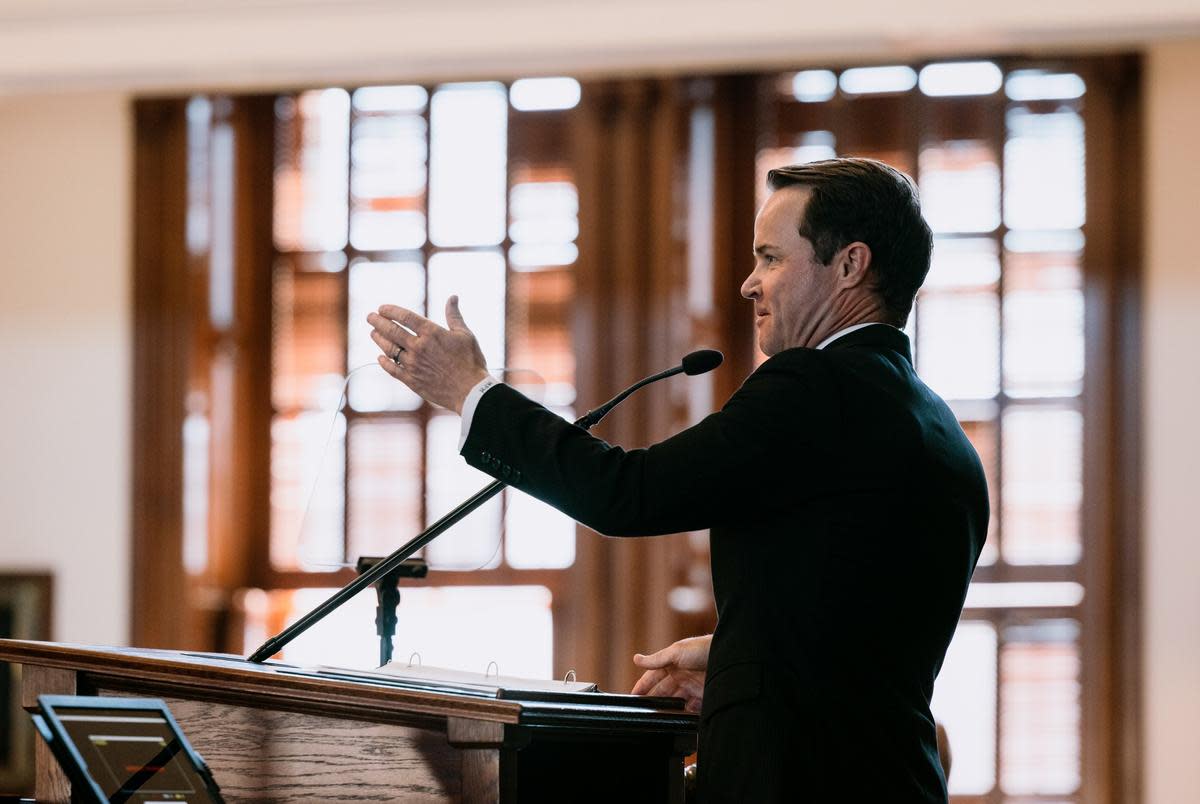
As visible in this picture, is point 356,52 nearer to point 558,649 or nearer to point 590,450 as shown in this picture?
point 558,649

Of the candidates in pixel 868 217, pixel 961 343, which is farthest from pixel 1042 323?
pixel 868 217

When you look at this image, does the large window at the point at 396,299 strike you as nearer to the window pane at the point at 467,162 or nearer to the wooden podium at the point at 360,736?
the window pane at the point at 467,162

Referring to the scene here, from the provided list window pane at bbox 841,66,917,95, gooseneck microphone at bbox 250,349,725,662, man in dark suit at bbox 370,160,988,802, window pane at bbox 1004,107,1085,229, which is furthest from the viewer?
window pane at bbox 841,66,917,95

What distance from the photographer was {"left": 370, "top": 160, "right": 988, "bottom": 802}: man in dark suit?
5.55 ft

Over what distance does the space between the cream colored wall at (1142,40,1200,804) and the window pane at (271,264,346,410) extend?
3046mm

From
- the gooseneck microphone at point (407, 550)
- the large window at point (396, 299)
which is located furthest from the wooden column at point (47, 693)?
the large window at point (396, 299)

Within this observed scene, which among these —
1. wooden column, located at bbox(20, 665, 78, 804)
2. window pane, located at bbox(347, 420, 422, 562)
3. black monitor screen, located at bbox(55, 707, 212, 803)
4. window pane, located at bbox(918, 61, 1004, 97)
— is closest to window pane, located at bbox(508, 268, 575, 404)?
window pane, located at bbox(347, 420, 422, 562)

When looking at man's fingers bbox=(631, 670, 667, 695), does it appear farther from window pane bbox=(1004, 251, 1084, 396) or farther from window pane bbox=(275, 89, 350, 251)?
window pane bbox=(275, 89, 350, 251)

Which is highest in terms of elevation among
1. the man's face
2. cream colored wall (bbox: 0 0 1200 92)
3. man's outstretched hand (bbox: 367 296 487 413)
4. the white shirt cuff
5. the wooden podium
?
cream colored wall (bbox: 0 0 1200 92)

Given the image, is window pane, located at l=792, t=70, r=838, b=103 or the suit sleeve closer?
the suit sleeve

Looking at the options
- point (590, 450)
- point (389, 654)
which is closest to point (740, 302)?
point (389, 654)

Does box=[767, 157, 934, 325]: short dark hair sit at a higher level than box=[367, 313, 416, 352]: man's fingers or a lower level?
higher

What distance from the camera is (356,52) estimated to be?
5.25 m

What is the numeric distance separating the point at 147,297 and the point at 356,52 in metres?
1.28
